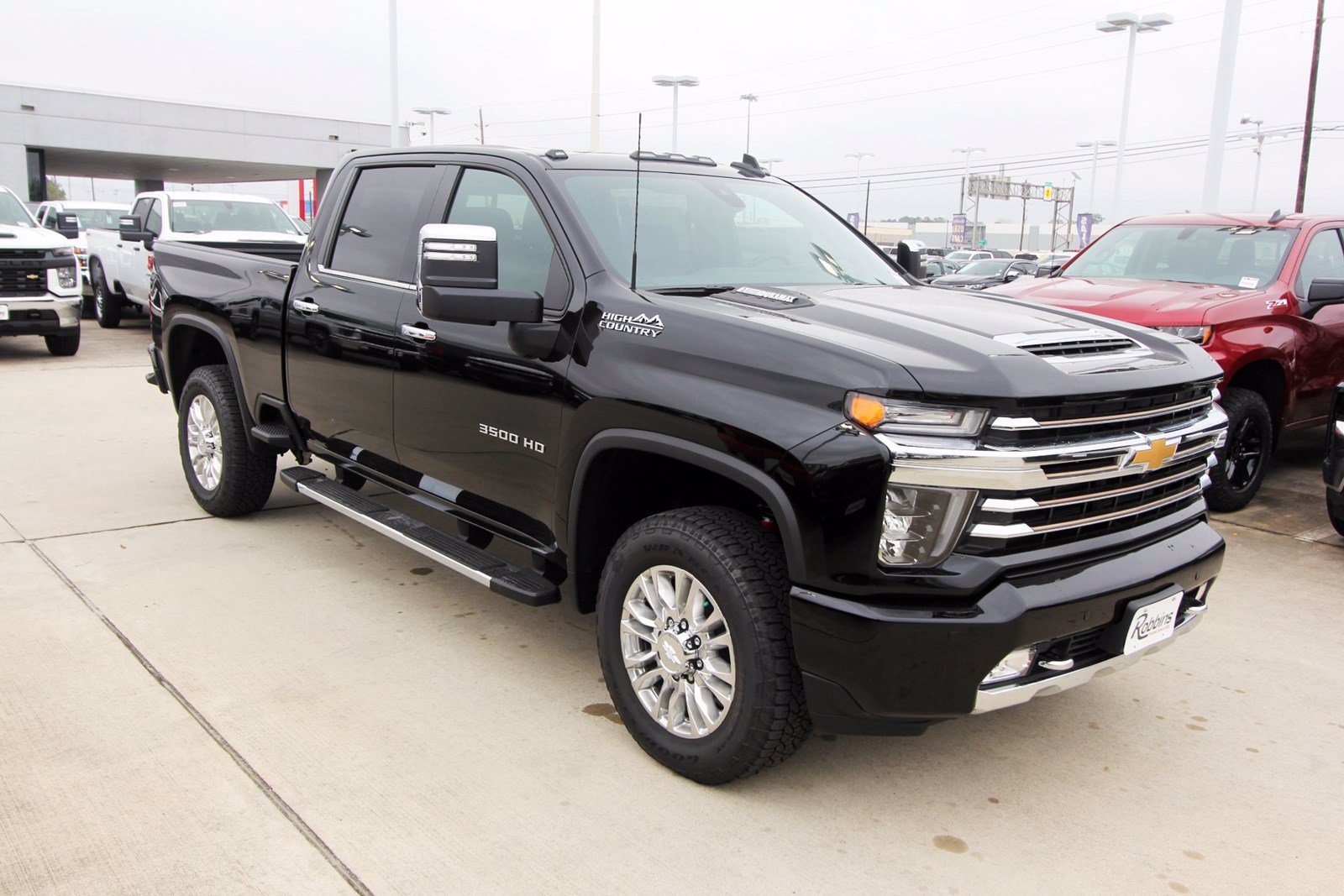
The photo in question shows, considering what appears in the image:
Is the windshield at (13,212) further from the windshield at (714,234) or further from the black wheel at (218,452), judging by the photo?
the windshield at (714,234)

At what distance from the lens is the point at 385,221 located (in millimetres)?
4660

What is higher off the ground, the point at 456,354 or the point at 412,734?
the point at 456,354

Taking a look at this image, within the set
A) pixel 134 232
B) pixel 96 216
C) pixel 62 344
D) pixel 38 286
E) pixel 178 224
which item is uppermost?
pixel 96 216

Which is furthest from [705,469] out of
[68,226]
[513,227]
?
[68,226]

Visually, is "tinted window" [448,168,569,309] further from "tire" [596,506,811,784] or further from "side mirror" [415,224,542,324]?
"tire" [596,506,811,784]

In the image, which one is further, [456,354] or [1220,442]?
[456,354]

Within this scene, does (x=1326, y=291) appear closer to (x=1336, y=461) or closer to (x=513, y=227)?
(x=1336, y=461)

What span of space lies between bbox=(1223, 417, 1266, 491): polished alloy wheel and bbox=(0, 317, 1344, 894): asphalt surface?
1446mm

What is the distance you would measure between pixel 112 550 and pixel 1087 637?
4636 mm

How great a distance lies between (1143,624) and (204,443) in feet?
16.1

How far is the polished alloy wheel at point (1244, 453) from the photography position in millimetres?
6504

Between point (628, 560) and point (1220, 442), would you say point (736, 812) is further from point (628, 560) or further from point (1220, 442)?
point (1220, 442)

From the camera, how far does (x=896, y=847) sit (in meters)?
3.00

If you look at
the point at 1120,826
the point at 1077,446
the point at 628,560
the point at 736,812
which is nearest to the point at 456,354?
the point at 628,560
